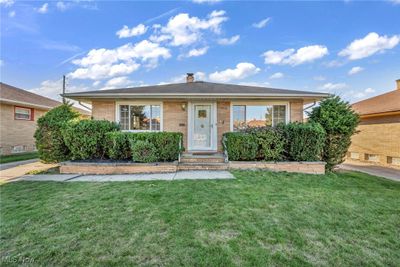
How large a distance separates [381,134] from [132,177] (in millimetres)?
12174

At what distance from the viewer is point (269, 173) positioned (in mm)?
7039

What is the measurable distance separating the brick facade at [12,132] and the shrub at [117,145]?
8888mm

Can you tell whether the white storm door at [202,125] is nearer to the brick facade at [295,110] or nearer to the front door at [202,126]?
the front door at [202,126]

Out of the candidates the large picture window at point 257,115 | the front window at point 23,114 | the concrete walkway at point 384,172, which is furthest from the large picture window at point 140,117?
the concrete walkway at point 384,172

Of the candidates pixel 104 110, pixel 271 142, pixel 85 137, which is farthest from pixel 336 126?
pixel 104 110

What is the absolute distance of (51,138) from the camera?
8125 mm

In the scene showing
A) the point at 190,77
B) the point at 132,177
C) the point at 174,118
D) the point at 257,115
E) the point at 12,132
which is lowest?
the point at 132,177

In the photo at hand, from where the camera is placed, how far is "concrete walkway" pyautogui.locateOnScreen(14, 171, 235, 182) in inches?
251

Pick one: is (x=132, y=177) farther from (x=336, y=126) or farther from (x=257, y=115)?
(x=336, y=126)

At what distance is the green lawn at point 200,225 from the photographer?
244 cm

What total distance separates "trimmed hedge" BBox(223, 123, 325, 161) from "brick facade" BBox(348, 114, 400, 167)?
5.16 metres

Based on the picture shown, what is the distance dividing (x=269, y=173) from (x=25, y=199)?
650 cm

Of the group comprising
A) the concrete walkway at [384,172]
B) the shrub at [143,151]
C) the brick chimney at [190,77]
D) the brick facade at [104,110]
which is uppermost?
the brick chimney at [190,77]

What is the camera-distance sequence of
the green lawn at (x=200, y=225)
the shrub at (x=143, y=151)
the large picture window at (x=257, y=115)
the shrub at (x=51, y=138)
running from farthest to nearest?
the large picture window at (x=257, y=115)
the shrub at (x=51, y=138)
the shrub at (x=143, y=151)
the green lawn at (x=200, y=225)
